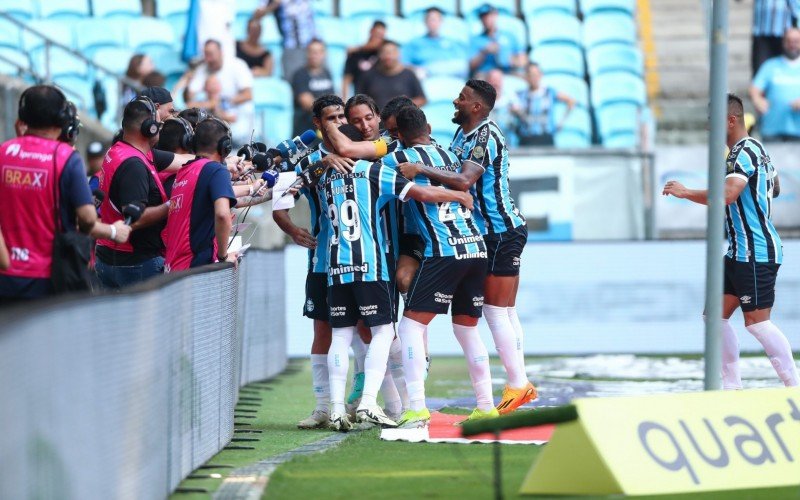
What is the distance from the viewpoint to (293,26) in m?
20.6

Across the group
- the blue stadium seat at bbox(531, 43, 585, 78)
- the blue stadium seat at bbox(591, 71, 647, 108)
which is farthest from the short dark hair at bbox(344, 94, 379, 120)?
the blue stadium seat at bbox(531, 43, 585, 78)

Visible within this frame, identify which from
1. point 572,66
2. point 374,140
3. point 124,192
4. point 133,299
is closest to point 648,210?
point 572,66

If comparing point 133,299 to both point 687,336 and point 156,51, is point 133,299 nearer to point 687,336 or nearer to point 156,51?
point 687,336

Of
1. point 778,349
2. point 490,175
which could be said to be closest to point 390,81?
point 490,175

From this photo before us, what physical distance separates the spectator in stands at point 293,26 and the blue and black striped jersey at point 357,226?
11.5 m

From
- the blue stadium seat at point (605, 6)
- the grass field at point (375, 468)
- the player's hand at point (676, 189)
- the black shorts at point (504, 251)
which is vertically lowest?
the grass field at point (375, 468)

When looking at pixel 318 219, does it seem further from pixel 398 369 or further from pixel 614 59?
pixel 614 59

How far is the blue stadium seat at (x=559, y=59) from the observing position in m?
21.8

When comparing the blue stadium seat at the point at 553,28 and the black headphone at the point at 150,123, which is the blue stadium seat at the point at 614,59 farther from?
the black headphone at the point at 150,123

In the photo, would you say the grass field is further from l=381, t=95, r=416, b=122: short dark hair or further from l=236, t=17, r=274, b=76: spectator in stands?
l=236, t=17, r=274, b=76: spectator in stands

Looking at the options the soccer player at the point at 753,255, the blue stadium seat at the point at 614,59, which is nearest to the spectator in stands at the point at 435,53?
the blue stadium seat at the point at 614,59

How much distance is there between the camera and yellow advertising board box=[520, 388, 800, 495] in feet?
20.3

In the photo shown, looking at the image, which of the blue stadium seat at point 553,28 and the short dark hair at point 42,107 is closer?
the short dark hair at point 42,107

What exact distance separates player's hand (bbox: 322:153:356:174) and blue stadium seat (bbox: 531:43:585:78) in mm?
12792
